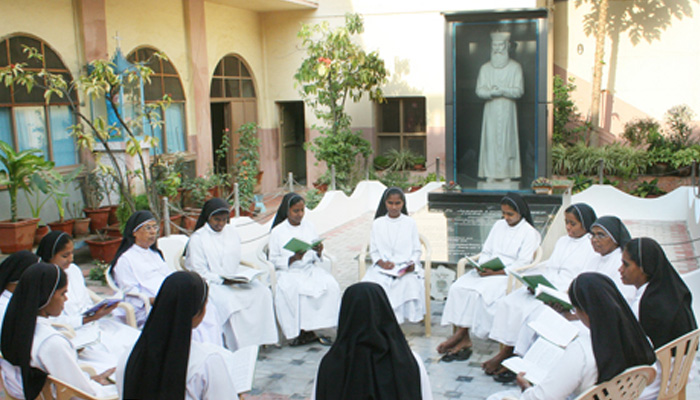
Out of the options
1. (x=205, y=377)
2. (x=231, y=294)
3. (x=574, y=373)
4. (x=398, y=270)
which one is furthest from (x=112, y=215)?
(x=574, y=373)

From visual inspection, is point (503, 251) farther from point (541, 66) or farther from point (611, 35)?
point (611, 35)

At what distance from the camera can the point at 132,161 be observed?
10164mm

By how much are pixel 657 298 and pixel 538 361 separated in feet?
2.49

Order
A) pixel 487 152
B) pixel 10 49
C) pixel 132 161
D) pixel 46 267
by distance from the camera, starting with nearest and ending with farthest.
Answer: pixel 46 267
pixel 10 49
pixel 132 161
pixel 487 152

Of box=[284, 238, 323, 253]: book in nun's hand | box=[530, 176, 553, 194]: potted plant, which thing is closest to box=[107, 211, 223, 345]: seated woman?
box=[284, 238, 323, 253]: book in nun's hand

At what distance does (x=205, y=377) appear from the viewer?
9.80 ft

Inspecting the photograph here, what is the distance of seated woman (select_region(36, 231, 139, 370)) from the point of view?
14.3 ft

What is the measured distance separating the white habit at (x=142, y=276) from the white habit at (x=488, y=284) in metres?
1.96

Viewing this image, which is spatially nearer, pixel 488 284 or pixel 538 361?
pixel 538 361

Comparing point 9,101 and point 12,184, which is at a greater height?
point 9,101

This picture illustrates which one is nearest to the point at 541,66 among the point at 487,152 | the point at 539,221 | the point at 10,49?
the point at 487,152

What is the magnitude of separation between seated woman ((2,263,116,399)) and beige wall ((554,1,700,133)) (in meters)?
15.2

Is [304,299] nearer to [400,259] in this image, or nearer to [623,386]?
[400,259]

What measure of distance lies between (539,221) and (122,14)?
23.9 ft
